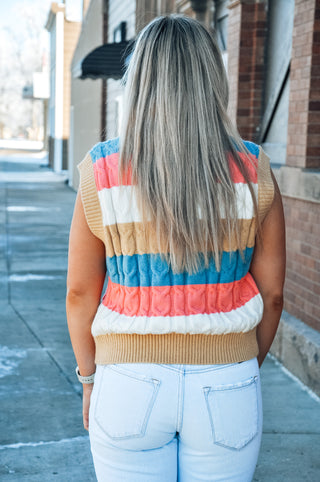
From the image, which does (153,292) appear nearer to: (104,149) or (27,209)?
(104,149)

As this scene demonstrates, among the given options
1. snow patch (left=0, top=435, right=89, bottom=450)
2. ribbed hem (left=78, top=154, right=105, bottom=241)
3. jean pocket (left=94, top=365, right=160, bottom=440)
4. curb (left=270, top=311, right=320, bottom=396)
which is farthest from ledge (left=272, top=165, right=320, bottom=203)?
jean pocket (left=94, top=365, right=160, bottom=440)

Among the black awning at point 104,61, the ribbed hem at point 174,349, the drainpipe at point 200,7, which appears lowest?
the ribbed hem at point 174,349

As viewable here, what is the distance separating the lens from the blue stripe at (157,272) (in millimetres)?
1861

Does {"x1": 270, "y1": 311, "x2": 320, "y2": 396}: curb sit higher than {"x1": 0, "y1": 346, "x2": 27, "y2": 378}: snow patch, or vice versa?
{"x1": 270, "y1": 311, "x2": 320, "y2": 396}: curb

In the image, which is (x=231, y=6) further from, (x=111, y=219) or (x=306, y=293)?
(x=111, y=219)

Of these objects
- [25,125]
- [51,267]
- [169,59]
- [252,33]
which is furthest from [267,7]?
Answer: [25,125]

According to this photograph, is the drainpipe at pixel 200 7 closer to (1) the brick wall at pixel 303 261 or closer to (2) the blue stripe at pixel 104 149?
(1) the brick wall at pixel 303 261

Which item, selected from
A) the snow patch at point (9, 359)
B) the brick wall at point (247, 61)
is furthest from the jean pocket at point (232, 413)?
the brick wall at point (247, 61)

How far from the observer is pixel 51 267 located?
1022 cm

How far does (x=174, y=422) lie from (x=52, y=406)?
3366 millimetres

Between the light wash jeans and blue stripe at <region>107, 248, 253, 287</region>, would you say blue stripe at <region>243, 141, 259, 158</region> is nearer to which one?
blue stripe at <region>107, 248, 253, 287</region>

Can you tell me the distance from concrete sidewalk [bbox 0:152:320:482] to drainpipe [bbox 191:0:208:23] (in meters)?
3.89

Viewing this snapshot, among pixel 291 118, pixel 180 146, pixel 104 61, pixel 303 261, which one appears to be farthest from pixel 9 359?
pixel 104 61

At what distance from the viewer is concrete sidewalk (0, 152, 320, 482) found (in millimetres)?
4121
